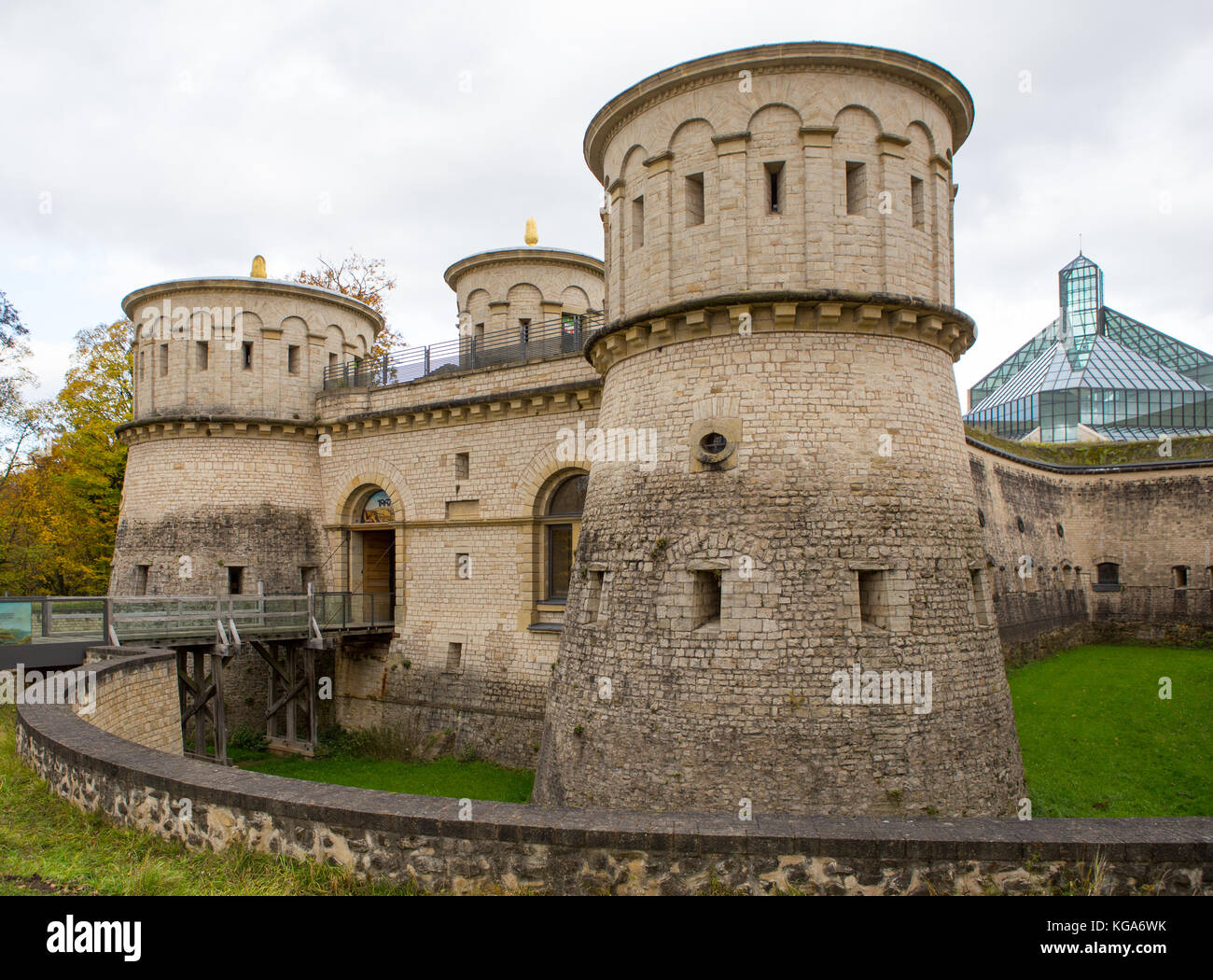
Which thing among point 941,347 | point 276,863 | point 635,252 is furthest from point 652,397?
point 276,863

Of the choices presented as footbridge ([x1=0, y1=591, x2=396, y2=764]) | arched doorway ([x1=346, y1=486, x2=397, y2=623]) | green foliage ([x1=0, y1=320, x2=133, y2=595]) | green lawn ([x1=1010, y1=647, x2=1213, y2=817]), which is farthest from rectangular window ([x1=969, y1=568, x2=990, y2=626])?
green foliage ([x1=0, y1=320, x2=133, y2=595])

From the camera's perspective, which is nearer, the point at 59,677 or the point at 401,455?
the point at 59,677

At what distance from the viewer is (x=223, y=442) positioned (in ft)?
64.7

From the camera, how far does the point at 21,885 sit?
211 inches

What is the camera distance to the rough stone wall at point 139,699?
33.5 feet

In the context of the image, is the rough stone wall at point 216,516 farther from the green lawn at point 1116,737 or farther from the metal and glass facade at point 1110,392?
the metal and glass facade at point 1110,392

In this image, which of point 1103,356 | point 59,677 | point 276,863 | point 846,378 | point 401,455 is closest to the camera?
point 276,863

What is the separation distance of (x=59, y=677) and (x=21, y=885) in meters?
5.15

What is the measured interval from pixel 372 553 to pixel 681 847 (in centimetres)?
1651

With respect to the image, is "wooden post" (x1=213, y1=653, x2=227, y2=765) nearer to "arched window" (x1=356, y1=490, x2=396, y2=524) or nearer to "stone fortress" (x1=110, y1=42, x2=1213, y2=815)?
"arched window" (x1=356, y1=490, x2=396, y2=524)

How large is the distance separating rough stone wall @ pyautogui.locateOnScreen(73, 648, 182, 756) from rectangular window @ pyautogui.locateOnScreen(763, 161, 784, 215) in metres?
9.99

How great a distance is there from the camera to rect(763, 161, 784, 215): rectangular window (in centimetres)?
1079

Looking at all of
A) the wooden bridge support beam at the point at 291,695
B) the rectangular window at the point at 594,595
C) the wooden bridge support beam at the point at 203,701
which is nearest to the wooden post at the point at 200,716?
the wooden bridge support beam at the point at 203,701

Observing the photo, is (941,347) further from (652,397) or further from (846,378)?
(652,397)
